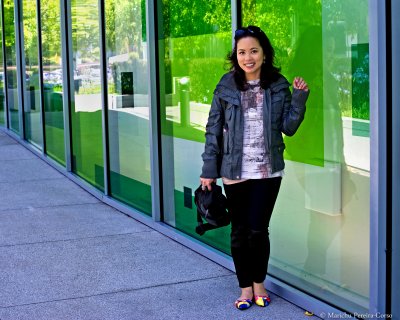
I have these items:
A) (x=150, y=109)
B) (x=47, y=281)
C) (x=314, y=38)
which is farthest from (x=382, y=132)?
(x=150, y=109)

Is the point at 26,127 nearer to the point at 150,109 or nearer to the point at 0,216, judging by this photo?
the point at 0,216

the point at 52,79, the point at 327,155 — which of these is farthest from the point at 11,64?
the point at 327,155

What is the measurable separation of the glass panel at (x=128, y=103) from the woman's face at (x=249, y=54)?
2.92m

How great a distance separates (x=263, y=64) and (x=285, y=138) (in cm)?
65

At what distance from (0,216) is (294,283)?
4.03 meters

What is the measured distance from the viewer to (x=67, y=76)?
10758 millimetres

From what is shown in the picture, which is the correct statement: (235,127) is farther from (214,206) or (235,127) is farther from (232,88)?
(214,206)

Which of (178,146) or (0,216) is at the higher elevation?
(178,146)

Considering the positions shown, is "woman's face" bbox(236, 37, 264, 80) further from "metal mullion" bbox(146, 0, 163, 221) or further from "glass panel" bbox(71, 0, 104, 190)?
"glass panel" bbox(71, 0, 104, 190)

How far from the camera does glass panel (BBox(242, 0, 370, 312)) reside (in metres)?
4.34

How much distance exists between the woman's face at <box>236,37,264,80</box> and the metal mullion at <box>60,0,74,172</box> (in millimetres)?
6379

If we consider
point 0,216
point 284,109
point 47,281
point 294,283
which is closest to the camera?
point 284,109

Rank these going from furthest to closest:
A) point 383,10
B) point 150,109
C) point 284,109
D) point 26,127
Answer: point 26,127 → point 150,109 → point 284,109 → point 383,10

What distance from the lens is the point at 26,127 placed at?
14930 mm
